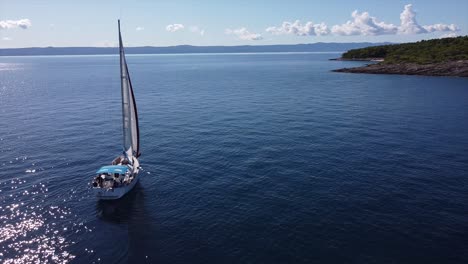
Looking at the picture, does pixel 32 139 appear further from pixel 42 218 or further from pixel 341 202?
pixel 341 202

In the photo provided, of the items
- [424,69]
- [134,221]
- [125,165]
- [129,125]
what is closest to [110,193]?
[134,221]

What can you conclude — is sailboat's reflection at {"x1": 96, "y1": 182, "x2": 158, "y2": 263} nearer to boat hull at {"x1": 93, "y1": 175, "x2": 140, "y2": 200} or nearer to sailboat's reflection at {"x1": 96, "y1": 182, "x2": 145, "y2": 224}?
sailboat's reflection at {"x1": 96, "y1": 182, "x2": 145, "y2": 224}

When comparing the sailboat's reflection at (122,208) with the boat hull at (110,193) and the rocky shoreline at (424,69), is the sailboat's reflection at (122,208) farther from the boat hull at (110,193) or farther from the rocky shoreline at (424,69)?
the rocky shoreline at (424,69)

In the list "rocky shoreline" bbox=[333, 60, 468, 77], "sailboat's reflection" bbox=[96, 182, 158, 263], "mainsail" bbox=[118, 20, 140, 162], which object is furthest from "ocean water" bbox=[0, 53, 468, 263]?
"rocky shoreline" bbox=[333, 60, 468, 77]

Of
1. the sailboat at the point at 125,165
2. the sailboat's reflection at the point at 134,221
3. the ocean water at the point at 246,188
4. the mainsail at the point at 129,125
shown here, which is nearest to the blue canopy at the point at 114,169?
the sailboat at the point at 125,165

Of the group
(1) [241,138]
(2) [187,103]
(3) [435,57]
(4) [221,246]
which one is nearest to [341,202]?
(4) [221,246]

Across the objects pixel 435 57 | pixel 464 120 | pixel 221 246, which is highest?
pixel 435 57
